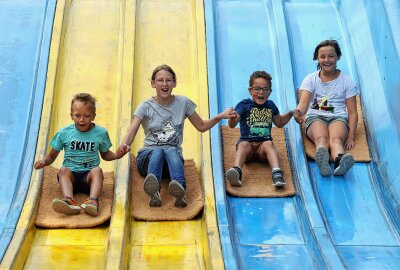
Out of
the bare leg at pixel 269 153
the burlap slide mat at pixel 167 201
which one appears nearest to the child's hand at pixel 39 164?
the burlap slide mat at pixel 167 201

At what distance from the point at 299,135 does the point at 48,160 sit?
1.69m

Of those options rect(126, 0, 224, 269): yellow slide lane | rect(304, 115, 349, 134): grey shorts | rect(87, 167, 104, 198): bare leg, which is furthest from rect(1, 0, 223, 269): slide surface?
rect(304, 115, 349, 134): grey shorts

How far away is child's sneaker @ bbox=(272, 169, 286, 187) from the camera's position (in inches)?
173

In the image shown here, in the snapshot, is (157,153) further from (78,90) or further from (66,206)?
(78,90)

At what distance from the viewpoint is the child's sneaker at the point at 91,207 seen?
13.4ft

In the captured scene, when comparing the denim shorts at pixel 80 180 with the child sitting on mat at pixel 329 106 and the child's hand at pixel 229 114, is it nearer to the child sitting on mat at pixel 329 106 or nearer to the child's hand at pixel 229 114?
the child's hand at pixel 229 114

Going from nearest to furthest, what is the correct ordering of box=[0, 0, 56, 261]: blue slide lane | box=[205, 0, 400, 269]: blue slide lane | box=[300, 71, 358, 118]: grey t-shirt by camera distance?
box=[205, 0, 400, 269]: blue slide lane → box=[0, 0, 56, 261]: blue slide lane → box=[300, 71, 358, 118]: grey t-shirt

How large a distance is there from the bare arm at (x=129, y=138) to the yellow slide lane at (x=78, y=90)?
0.68ft

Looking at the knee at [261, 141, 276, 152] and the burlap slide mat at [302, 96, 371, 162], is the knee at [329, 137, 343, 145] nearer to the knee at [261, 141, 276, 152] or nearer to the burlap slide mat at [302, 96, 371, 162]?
the burlap slide mat at [302, 96, 371, 162]

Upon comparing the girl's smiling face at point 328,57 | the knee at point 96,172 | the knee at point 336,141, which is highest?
the girl's smiling face at point 328,57

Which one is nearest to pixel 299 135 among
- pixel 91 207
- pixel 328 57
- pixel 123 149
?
pixel 328 57

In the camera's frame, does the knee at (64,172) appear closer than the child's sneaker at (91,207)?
No

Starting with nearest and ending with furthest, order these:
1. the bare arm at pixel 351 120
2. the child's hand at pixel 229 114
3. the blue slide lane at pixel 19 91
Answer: the blue slide lane at pixel 19 91 < the child's hand at pixel 229 114 < the bare arm at pixel 351 120

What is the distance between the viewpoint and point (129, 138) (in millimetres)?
4344
